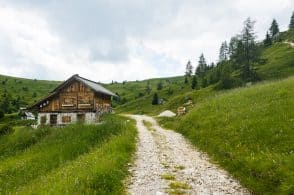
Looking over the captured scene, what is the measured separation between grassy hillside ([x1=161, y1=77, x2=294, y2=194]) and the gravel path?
0.79 meters

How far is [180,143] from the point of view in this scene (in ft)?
82.6

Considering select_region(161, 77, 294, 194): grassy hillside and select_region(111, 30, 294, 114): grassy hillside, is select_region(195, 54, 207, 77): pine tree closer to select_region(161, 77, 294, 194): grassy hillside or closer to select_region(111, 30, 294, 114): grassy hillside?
select_region(111, 30, 294, 114): grassy hillside

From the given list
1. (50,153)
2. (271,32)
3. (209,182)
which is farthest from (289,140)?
(271,32)

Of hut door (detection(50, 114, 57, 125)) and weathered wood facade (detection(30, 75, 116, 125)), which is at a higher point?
weathered wood facade (detection(30, 75, 116, 125))

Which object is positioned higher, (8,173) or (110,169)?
(110,169)

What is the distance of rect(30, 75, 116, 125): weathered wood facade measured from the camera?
2506 inches

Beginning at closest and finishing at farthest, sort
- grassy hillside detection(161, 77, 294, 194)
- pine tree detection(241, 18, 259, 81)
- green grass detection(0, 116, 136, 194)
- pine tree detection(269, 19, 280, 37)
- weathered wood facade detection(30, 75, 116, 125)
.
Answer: green grass detection(0, 116, 136, 194) → grassy hillside detection(161, 77, 294, 194) → weathered wood facade detection(30, 75, 116, 125) → pine tree detection(241, 18, 259, 81) → pine tree detection(269, 19, 280, 37)

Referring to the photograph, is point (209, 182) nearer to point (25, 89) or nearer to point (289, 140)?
point (289, 140)

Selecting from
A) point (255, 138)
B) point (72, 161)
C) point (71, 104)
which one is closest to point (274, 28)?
point (71, 104)

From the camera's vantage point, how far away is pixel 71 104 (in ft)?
210

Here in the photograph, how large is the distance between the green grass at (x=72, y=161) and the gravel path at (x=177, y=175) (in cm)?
79

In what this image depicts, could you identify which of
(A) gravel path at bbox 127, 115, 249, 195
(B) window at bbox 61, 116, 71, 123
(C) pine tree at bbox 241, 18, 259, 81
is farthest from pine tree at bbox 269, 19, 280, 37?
(A) gravel path at bbox 127, 115, 249, 195

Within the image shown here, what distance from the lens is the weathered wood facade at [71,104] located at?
63.7m

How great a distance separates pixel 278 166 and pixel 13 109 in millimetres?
136702
